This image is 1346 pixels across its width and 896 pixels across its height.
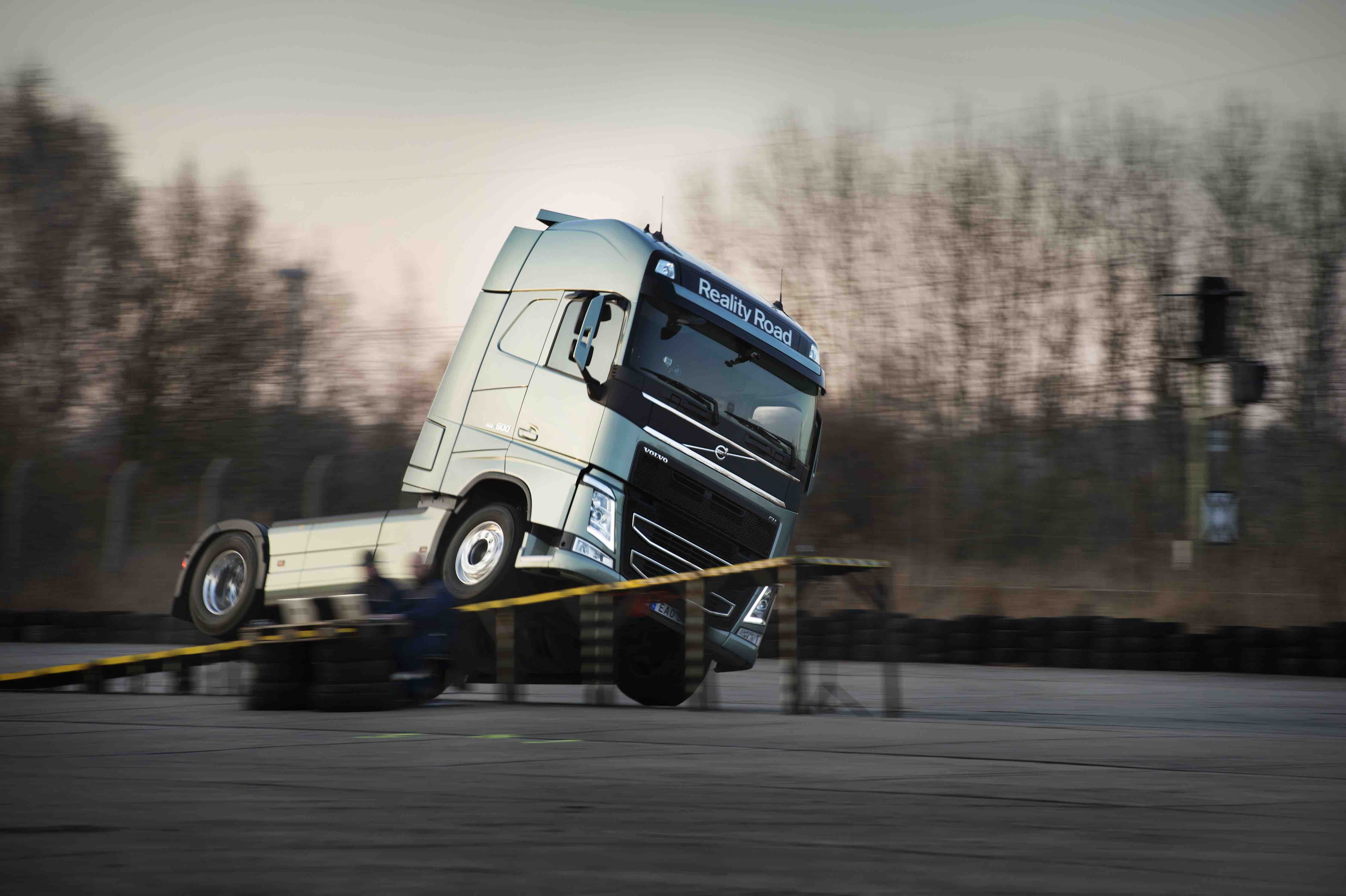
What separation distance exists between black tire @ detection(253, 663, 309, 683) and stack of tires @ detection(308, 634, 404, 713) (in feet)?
0.38

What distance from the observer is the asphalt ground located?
362 centimetres

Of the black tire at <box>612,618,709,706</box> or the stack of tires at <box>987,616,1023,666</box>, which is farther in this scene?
the stack of tires at <box>987,616,1023,666</box>

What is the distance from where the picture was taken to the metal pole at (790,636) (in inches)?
401

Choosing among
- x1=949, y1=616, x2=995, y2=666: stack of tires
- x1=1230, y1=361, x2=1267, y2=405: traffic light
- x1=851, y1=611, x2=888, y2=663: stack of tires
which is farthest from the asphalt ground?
x1=1230, y1=361, x2=1267, y2=405: traffic light

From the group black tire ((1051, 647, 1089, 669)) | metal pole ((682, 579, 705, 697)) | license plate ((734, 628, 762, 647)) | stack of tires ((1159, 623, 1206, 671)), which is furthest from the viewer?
black tire ((1051, 647, 1089, 669))

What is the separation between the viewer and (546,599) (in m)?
10.0

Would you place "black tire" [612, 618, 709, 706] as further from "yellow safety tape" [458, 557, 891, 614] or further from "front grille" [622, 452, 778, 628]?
"yellow safety tape" [458, 557, 891, 614]

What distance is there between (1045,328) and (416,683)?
19.4m

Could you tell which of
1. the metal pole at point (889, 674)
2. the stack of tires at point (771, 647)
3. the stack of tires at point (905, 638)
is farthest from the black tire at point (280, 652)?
the stack of tires at point (771, 647)

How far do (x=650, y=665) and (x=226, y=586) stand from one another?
4237 mm

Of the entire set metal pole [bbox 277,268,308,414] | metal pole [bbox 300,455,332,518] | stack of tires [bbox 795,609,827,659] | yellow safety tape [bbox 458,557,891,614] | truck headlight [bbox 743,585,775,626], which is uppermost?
metal pole [bbox 277,268,308,414]

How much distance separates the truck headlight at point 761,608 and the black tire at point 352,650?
3.27 meters

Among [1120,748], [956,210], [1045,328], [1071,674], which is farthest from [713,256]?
[1120,748]

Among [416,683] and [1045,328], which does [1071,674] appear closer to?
[416,683]
